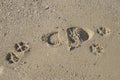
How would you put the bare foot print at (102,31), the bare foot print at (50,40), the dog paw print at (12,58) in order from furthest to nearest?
the bare foot print at (102,31), the bare foot print at (50,40), the dog paw print at (12,58)

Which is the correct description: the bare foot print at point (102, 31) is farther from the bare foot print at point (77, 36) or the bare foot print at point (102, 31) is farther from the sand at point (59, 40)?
the bare foot print at point (77, 36)

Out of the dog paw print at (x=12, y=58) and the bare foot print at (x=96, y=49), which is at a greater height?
the dog paw print at (x=12, y=58)

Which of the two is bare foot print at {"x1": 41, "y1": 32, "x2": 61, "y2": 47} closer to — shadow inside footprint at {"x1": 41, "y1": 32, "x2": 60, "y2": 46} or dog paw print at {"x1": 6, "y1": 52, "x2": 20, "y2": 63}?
shadow inside footprint at {"x1": 41, "y1": 32, "x2": 60, "y2": 46}

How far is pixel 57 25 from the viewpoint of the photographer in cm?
708

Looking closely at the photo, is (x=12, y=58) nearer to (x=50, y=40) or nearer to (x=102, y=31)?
(x=50, y=40)

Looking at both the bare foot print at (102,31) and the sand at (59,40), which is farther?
the bare foot print at (102,31)

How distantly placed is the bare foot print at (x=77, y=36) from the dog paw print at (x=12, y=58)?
3.57ft

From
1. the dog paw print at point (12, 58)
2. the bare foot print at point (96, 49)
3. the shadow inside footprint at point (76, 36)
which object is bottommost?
the bare foot print at point (96, 49)

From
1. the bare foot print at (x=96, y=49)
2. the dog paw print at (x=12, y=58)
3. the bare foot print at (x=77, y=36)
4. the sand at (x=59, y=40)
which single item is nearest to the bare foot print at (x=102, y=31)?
the sand at (x=59, y=40)

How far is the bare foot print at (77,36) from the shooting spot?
7070 millimetres

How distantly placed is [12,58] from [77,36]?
1.38 meters

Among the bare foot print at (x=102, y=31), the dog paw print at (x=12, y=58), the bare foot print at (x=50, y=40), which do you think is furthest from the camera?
the bare foot print at (x=102, y=31)

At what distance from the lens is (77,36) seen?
7.09 meters

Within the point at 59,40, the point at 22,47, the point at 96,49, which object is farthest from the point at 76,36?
the point at 22,47
